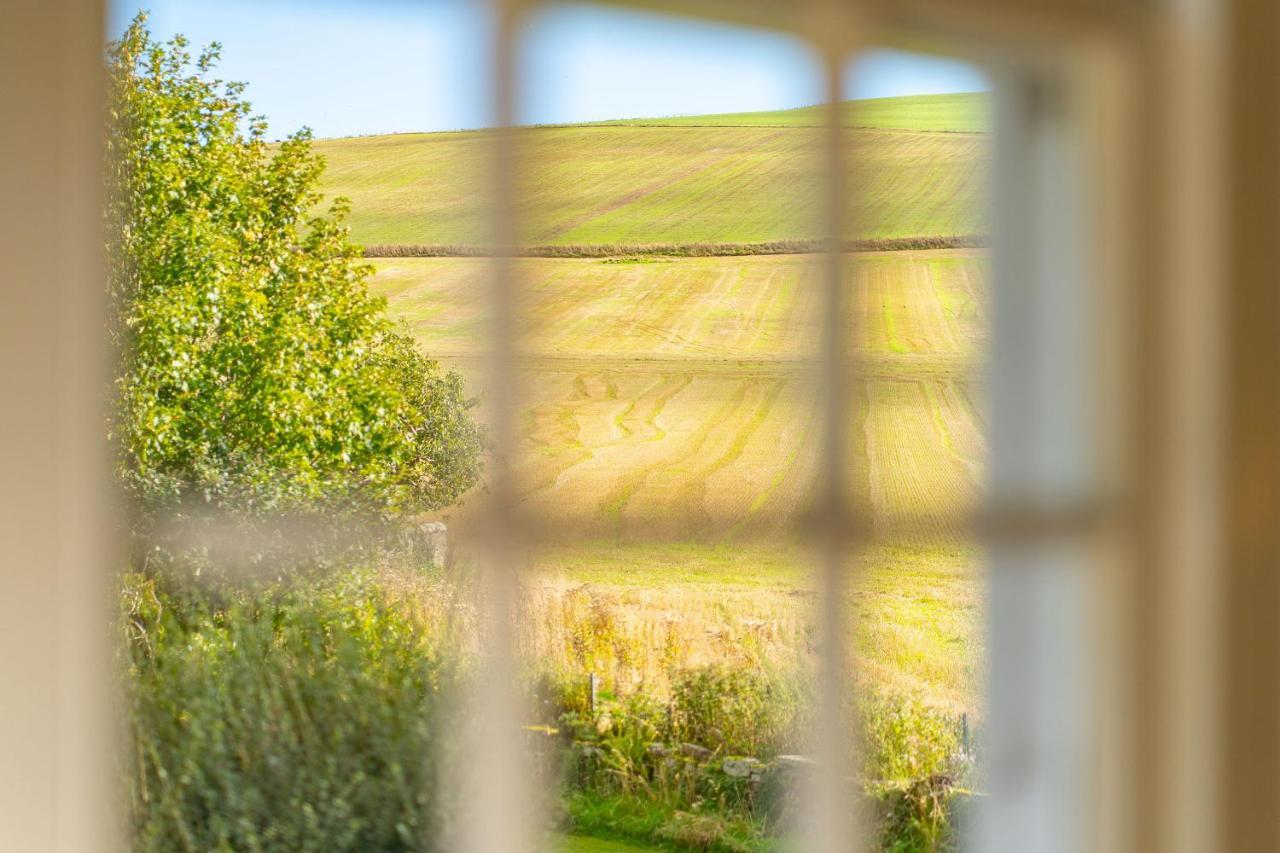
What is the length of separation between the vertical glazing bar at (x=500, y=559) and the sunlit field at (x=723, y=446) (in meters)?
0.02

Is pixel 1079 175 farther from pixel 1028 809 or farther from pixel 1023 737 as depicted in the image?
pixel 1028 809

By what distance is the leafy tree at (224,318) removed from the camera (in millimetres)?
1092

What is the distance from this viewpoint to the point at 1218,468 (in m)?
1.67

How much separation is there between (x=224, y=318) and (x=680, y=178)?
0.60m

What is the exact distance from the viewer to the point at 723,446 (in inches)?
56.7

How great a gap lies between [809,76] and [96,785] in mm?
1119

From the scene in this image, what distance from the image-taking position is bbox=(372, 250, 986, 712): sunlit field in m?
1.28

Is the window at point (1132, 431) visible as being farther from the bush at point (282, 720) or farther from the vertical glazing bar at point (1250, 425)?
the bush at point (282, 720)

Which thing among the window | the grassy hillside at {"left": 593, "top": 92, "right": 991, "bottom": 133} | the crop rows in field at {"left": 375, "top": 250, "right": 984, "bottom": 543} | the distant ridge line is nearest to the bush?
the crop rows in field at {"left": 375, "top": 250, "right": 984, "bottom": 543}

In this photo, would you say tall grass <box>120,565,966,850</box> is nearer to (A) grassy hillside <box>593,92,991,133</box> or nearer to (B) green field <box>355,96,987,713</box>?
(B) green field <box>355,96,987,713</box>

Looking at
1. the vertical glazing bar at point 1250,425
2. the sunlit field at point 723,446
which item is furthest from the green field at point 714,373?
the vertical glazing bar at point 1250,425

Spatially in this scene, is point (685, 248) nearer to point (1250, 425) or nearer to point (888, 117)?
point (888, 117)

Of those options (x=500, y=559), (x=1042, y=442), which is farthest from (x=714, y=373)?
(x=1042, y=442)

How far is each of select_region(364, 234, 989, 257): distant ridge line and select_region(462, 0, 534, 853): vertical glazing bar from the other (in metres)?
0.05
